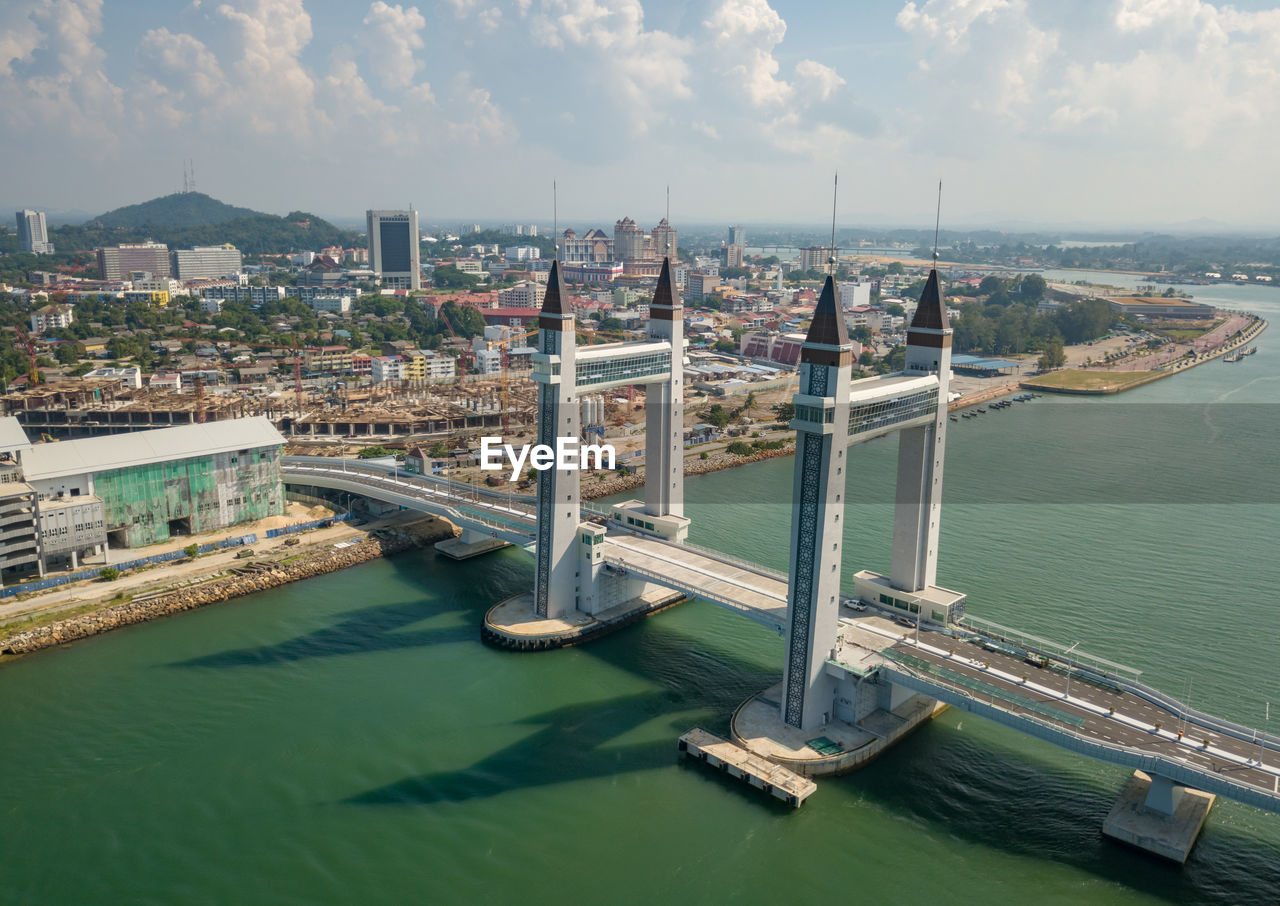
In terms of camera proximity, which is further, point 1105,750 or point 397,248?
point 397,248

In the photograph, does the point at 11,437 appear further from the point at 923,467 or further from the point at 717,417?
the point at 717,417

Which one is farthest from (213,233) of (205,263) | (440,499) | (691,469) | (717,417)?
(440,499)

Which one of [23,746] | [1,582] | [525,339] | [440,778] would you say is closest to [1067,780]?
[440,778]

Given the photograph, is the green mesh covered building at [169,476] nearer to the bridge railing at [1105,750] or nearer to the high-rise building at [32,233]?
→ the bridge railing at [1105,750]

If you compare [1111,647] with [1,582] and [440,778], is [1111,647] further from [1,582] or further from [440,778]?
[1,582]

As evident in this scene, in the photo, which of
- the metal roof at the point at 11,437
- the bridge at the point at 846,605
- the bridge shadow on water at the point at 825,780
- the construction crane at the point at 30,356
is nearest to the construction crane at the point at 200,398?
the construction crane at the point at 30,356
